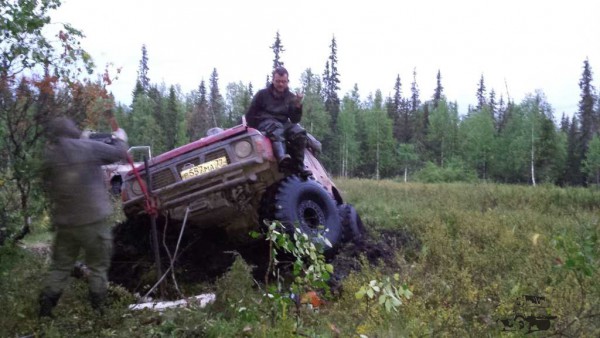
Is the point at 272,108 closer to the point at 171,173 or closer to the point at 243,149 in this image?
the point at 243,149

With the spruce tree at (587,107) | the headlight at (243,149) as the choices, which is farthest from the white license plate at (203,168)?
the spruce tree at (587,107)

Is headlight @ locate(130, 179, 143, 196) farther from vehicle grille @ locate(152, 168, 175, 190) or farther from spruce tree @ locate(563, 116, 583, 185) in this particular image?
spruce tree @ locate(563, 116, 583, 185)

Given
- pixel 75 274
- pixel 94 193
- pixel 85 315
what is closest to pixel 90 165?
pixel 94 193

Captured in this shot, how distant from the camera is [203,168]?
5.52 metres

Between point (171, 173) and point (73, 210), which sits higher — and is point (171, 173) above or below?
above

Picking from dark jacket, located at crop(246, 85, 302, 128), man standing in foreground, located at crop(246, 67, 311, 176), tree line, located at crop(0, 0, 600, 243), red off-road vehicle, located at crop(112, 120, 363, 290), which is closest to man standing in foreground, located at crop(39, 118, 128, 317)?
red off-road vehicle, located at crop(112, 120, 363, 290)

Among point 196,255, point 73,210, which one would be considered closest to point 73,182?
point 73,210

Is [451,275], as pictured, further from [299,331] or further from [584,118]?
[584,118]

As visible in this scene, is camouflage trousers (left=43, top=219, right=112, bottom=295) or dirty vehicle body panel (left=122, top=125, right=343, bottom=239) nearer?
Answer: camouflage trousers (left=43, top=219, right=112, bottom=295)

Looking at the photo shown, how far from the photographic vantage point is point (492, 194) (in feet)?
40.8

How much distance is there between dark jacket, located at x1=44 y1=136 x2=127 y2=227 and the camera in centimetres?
387

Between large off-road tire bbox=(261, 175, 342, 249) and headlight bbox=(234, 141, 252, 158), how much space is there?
55 cm

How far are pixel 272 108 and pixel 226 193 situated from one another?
139 cm

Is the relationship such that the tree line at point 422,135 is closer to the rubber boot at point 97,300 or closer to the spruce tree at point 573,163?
the spruce tree at point 573,163
